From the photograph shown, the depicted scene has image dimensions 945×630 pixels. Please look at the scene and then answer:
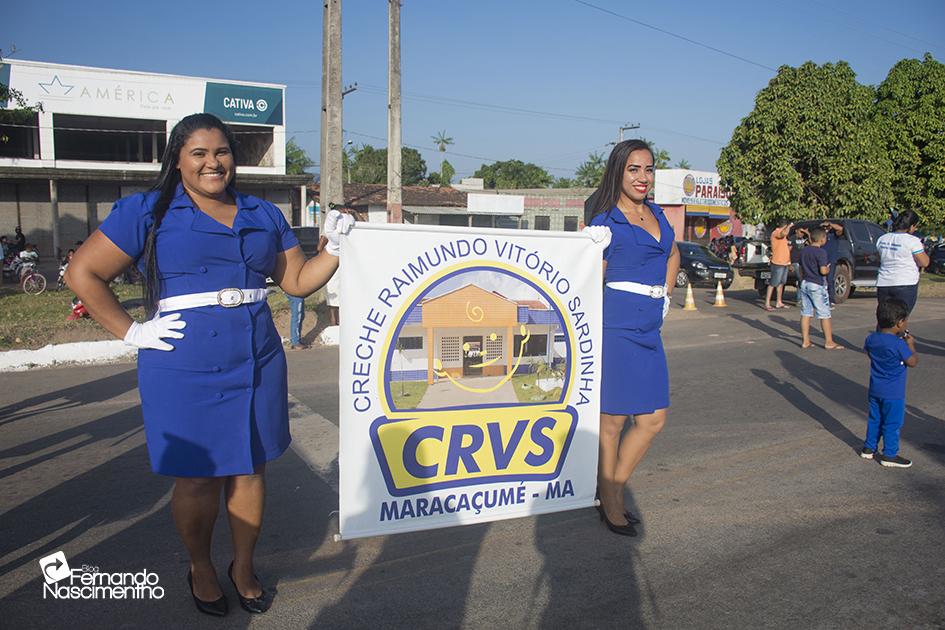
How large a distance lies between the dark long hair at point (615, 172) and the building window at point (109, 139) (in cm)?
3335

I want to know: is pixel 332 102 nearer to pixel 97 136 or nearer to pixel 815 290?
pixel 815 290

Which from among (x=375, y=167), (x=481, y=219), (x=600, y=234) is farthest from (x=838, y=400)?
(x=375, y=167)

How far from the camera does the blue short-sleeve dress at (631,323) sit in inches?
159

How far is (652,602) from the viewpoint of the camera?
10.9 ft

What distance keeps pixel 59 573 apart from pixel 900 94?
29437 mm

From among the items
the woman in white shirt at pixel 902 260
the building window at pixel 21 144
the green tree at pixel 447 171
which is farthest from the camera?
the green tree at pixel 447 171

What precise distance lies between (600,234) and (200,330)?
2048 millimetres

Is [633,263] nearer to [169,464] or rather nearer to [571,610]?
[571,610]

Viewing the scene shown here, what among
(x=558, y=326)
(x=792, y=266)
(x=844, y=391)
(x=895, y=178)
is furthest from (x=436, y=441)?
(x=895, y=178)

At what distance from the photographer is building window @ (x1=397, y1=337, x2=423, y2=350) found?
360 centimetres

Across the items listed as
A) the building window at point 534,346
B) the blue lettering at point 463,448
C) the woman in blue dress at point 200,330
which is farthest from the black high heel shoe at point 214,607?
the building window at point 534,346

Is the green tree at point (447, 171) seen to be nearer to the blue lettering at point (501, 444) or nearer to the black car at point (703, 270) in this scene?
the black car at point (703, 270)

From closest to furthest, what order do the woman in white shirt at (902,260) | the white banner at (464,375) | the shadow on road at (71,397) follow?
the white banner at (464,375) → the shadow on road at (71,397) → the woman in white shirt at (902,260)

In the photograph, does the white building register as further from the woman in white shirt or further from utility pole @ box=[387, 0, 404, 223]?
the woman in white shirt
